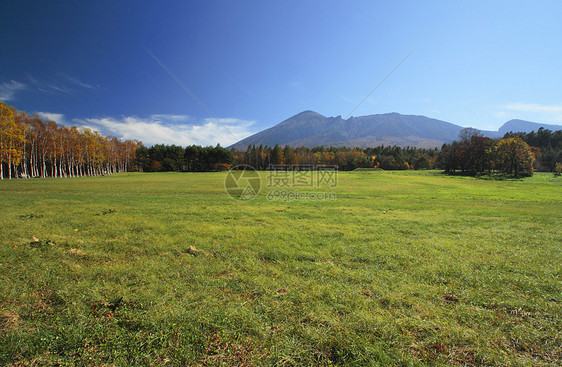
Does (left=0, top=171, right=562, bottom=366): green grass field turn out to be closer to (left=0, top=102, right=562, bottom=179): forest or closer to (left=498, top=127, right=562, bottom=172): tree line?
(left=0, top=102, right=562, bottom=179): forest

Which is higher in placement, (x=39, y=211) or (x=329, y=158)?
(x=329, y=158)

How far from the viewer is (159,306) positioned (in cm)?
402

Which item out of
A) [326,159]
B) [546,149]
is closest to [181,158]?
[326,159]

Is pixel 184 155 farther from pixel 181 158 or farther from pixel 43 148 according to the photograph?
pixel 43 148

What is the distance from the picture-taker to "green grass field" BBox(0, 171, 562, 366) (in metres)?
3.10

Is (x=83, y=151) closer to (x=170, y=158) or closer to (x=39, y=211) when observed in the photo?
(x=170, y=158)

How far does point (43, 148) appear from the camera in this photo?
5503 centimetres

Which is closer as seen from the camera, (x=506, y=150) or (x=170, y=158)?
(x=506, y=150)

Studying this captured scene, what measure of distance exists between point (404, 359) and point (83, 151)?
91240 millimetres

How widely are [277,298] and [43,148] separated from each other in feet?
268

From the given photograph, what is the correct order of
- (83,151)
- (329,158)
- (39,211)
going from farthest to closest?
1. (329,158)
2. (83,151)
3. (39,211)

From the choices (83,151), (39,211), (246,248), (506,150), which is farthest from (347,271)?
(83,151)

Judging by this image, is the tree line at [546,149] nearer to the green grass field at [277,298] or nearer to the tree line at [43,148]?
the green grass field at [277,298]

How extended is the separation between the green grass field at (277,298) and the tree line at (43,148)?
5794 centimetres
